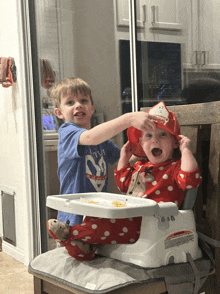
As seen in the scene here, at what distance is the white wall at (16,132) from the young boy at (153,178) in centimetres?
127

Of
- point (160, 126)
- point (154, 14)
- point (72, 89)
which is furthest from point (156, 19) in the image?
point (160, 126)

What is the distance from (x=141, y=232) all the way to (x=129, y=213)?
107mm

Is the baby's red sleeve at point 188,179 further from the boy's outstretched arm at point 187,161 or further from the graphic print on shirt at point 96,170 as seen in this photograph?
the graphic print on shirt at point 96,170

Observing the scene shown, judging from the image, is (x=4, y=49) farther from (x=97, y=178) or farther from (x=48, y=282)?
(x=48, y=282)

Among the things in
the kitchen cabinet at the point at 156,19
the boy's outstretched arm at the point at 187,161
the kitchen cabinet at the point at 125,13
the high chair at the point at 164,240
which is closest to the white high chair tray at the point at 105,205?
the high chair at the point at 164,240

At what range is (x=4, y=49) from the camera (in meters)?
2.54

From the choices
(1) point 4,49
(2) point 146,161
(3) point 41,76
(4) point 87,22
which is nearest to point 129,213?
(2) point 146,161

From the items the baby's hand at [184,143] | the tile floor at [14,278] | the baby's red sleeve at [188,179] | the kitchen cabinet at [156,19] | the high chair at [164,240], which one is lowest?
the tile floor at [14,278]

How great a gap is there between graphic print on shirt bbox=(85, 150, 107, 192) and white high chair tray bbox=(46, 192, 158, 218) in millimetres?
254

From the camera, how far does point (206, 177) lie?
1.20m

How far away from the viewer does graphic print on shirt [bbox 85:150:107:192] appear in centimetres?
144

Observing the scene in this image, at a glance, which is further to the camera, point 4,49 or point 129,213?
point 4,49

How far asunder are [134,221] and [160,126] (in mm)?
296

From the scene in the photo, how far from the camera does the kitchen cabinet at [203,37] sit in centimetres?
124
